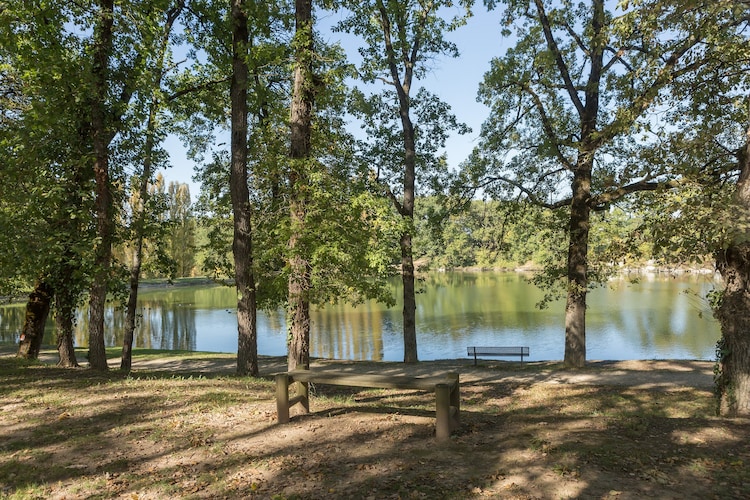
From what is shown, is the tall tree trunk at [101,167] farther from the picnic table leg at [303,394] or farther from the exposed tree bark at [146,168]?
the picnic table leg at [303,394]

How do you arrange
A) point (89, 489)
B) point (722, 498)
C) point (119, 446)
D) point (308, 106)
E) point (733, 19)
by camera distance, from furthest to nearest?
point (308, 106) → point (733, 19) → point (119, 446) → point (89, 489) → point (722, 498)

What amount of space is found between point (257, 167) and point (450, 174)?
824 cm

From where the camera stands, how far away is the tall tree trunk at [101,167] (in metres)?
9.43

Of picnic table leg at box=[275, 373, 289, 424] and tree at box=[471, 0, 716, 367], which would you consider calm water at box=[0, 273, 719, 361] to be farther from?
picnic table leg at box=[275, 373, 289, 424]

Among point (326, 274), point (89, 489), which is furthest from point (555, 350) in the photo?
point (89, 489)

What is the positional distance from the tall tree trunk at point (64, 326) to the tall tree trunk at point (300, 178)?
5.98 metres

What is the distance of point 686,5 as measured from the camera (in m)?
6.52

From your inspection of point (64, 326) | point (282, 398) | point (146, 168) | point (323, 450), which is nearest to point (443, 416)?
point (323, 450)

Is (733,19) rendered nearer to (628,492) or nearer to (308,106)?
(308,106)

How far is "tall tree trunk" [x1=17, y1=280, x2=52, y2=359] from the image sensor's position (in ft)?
40.2

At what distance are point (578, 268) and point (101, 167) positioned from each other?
1095 cm

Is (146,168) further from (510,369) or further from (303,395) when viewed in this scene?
(510,369)

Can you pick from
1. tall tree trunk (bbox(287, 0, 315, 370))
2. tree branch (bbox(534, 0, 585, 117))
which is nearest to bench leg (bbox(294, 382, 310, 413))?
tall tree trunk (bbox(287, 0, 315, 370))

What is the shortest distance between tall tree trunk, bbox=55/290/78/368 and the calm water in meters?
7.27
